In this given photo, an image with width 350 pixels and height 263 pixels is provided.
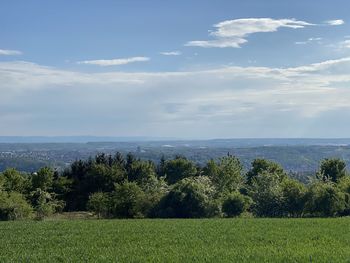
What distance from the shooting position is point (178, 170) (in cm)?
8194

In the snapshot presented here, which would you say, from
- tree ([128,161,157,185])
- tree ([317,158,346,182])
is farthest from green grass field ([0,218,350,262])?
tree ([128,161,157,185])

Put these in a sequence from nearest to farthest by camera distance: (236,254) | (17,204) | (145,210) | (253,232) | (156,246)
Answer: (236,254) < (156,246) < (253,232) < (17,204) < (145,210)

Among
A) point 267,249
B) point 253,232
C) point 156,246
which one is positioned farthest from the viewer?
point 253,232

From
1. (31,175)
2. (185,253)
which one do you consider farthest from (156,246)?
(31,175)

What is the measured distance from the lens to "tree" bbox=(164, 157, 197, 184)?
80.7 m

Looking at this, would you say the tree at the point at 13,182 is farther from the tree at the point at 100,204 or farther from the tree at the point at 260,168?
the tree at the point at 260,168

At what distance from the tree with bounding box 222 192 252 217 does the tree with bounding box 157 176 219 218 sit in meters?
1.22

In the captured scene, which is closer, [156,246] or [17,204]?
[156,246]

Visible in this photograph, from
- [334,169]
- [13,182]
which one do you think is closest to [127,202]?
[13,182]

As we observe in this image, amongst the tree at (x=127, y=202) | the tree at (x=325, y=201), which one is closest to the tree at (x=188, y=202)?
the tree at (x=127, y=202)

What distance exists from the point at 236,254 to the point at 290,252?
8.22 feet

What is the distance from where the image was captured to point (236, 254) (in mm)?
22219

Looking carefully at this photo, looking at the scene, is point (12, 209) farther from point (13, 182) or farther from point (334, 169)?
point (334, 169)

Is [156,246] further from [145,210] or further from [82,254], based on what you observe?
[145,210]
